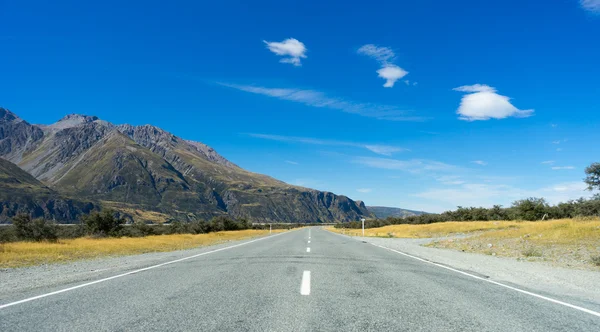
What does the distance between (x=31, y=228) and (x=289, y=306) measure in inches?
1302

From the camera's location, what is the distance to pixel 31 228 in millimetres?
30344

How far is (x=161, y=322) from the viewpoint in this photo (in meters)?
5.04

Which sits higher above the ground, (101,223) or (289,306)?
(289,306)

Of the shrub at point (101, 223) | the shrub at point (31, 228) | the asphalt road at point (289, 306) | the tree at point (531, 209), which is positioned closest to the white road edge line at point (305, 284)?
the asphalt road at point (289, 306)

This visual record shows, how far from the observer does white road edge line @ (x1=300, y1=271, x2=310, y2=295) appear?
717cm

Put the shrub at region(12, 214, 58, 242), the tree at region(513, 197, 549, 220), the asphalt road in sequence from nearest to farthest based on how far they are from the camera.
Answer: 1. the asphalt road
2. the shrub at region(12, 214, 58, 242)
3. the tree at region(513, 197, 549, 220)

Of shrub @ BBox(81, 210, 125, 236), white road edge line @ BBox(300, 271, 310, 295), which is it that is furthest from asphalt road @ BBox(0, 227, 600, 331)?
shrub @ BBox(81, 210, 125, 236)

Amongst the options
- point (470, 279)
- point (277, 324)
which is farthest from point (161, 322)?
point (470, 279)

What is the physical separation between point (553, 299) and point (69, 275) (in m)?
11.9

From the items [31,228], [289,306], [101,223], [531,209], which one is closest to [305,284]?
[289,306]

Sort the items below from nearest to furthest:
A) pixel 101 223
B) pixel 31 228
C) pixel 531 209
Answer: pixel 31 228
pixel 101 223
pixel 531 209

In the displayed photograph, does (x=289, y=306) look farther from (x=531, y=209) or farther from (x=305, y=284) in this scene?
(x=531, y=209)

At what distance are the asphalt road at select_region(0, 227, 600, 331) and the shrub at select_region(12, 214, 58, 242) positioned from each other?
Result: 25.7 metres

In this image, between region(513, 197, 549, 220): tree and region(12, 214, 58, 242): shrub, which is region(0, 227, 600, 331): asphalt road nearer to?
region(12, 214, 58, 242): shrub
